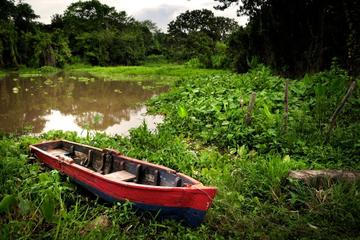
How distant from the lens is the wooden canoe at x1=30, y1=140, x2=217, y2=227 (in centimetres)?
394

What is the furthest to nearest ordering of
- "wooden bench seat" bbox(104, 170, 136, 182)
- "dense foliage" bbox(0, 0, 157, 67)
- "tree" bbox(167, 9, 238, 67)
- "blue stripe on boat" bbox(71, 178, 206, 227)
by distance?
"tree" bbox(167, 9, 238, 67), "dense foliage" bbox(0, 0, 157, 67), "wooden bench seat" bbox(104, 170, 136, 182), "blue stripe on boat" bbox(71, 178, 206, 227)

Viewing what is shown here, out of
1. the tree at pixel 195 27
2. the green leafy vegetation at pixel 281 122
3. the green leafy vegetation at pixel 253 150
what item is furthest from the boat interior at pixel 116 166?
the tree at pixel 195 27

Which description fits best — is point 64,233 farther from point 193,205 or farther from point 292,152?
→ point 292,152

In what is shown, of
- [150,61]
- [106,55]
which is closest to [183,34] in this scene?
[150,61]

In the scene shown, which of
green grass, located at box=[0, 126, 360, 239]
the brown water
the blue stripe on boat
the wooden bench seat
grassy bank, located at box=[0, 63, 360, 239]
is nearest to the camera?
green grass, located at box=[0, 126, 360, 239]

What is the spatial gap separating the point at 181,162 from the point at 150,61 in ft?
135

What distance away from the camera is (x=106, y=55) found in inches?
1670

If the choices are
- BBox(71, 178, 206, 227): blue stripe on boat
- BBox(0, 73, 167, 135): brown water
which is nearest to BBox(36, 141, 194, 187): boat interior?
BBox(71, 178, 206, 227): blue stripe on boat

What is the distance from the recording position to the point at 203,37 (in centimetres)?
3628

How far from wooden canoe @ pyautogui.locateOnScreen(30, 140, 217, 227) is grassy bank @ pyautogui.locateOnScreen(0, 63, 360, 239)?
177 mm

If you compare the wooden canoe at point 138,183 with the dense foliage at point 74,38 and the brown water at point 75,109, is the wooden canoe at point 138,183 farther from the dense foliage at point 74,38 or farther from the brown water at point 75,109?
the dense foliage at point 74,38

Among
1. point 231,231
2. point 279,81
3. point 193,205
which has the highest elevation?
point 279,81

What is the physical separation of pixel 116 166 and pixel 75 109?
8.42m

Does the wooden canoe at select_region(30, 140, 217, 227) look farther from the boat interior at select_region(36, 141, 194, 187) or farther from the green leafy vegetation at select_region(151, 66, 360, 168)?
the green leafy vegetation at select_region(151, 66, 360, 168)
